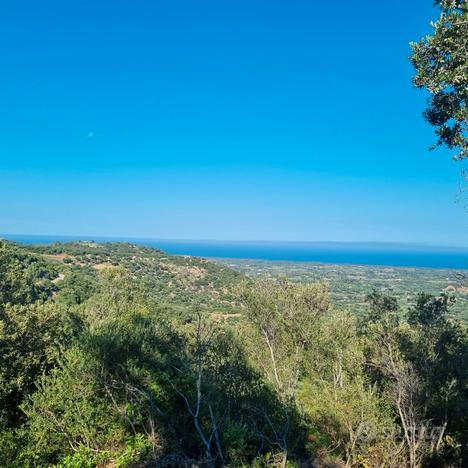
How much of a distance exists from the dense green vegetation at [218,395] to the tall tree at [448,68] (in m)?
7.42

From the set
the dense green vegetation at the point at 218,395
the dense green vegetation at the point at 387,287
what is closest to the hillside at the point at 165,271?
the dense green vegetation at the point at 387,287

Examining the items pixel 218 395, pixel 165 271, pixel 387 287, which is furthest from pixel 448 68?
pixel 387 287

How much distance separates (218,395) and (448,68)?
11385 mm

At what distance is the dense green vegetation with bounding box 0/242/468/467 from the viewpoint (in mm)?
11625

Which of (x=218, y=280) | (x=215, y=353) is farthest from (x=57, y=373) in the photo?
(x=218, y=280)

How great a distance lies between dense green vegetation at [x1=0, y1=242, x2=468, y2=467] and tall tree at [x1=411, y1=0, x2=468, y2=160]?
292 inches

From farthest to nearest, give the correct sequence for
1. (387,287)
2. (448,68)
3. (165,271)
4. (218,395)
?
1. (387,287)
2. (165,271)
3. (218,395)
4. (448,68)

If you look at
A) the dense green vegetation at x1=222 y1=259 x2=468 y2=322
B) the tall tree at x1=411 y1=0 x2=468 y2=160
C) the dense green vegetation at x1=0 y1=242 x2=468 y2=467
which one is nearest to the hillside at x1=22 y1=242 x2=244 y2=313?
the dense green vegetation at x1=222 y1=259 x2=468 y2=322

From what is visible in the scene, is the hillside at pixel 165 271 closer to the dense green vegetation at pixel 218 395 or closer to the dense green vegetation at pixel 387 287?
the dense green vegetation at pixel 387 287

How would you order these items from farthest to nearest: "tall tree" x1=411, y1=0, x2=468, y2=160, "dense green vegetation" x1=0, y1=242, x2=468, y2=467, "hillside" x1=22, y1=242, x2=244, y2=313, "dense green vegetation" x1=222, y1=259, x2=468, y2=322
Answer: "hillside" x1=22, y1=242, x2=244, y2=313 < "dense green vegetation" x1=222, y1=259, x2=468, y2=322 < "dense green vegetation" x1=0, y1=242, x2=468, y2=467 < "tall tree" x1=411, y1=0, x2=468, y2=160

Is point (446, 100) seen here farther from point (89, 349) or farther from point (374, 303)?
point (374, 303)

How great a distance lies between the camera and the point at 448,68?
807 centimetres

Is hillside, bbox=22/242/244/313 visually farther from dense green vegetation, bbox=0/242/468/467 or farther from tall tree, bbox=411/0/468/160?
tall tree, bbox=411/0/468/160

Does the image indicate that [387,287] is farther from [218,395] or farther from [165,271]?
[218,395]
